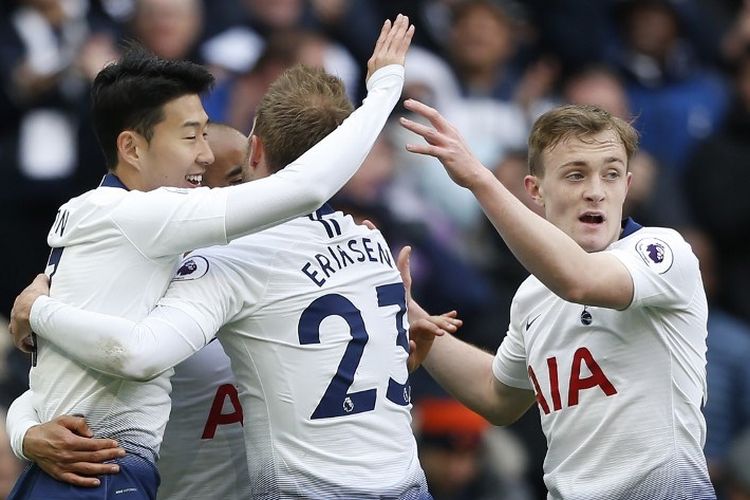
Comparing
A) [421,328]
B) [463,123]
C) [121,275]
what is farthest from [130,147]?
[463,123]

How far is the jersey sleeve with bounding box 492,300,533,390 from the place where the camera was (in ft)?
20.4

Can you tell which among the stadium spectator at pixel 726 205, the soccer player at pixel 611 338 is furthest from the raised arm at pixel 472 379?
the stadium spectator at pixel 726 205

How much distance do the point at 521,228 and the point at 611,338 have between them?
2.32 ft

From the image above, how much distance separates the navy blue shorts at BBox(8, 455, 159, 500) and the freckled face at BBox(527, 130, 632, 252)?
172 cm

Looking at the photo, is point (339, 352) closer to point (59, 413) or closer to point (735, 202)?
point (59, 413)

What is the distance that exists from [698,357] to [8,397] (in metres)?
4.40

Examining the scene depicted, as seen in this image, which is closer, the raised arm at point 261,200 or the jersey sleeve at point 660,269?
the raised arm at point 261,200

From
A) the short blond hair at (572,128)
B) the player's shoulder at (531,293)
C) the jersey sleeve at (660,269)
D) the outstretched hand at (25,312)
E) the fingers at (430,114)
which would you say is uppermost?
the short blond hair at (572,128)

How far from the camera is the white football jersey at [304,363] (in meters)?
5.46

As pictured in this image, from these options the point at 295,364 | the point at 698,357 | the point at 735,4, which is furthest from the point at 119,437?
the point at 735,4

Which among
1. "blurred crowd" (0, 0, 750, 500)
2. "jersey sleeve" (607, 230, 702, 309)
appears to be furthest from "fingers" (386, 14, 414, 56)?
"blurred crowd" (0, 0, 750, 500)

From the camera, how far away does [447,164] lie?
5.29 m

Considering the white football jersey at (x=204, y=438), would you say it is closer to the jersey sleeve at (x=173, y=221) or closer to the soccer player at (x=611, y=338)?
the jersey sleeve at (x=173, y=221)

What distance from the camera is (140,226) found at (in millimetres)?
5352
